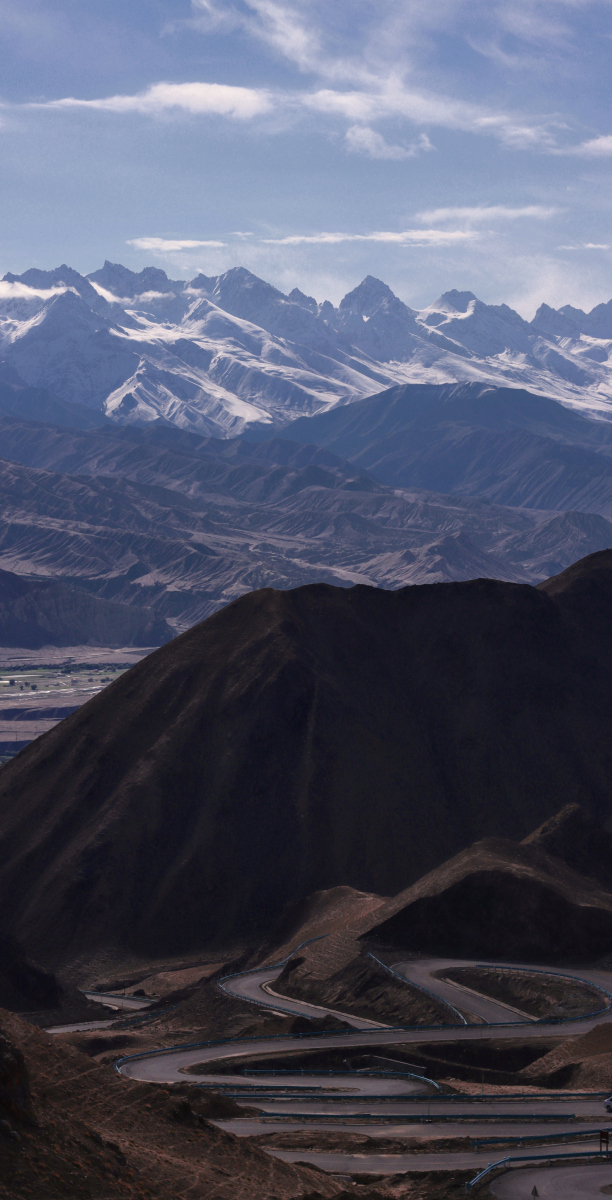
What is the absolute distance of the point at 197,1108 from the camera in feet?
152

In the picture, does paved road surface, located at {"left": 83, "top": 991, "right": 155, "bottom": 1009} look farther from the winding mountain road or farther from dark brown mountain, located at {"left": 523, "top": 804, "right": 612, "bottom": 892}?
dark brown mountain, located at {"left": 523, "top": 804, "right": 612, "bottom": 892}

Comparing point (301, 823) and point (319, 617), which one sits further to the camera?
point (319, 617)

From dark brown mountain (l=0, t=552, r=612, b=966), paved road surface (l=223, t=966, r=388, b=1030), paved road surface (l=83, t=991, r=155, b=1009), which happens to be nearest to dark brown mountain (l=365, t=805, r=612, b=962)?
paved road surface (l=223, t=966, r=388, b=1030)

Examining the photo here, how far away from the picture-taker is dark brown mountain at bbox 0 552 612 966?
10375 cm

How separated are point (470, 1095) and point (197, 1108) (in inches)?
451

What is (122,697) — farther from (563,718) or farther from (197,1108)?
(197,1108)

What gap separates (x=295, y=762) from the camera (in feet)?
374

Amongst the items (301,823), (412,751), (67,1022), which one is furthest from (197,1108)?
Answer: (412,751)

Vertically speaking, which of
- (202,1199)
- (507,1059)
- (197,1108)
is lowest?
(507,1059)

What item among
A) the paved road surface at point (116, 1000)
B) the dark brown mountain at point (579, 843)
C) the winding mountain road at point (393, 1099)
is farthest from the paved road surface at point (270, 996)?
the dark brown mountain at point (579, 843)

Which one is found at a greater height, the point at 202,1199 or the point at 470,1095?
the point at 202,1199

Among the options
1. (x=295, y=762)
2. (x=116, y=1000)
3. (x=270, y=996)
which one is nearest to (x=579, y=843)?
(x=295, y=762)

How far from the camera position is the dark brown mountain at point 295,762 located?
103750 mm

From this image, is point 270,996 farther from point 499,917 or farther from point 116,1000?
point 116,1000
